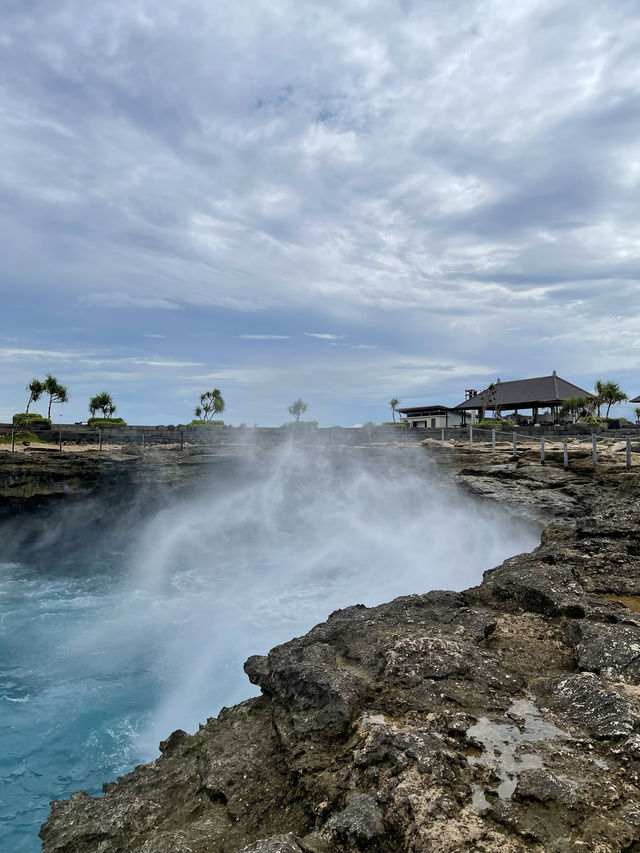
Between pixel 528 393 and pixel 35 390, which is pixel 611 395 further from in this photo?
pixel 35 390

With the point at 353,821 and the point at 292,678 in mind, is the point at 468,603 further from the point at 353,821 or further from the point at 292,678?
the point at 353,821

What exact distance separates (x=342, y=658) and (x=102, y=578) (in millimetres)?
17885

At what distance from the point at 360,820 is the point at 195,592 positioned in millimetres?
15837

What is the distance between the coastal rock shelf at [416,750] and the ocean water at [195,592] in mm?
4724

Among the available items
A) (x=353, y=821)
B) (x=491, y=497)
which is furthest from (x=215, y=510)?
(x=353, y=821)

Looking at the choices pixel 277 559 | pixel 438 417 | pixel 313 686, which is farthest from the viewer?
pixel 438 417

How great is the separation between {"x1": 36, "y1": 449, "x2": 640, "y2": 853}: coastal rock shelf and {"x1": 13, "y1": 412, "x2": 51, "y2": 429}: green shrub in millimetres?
29811

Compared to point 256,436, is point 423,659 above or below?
below

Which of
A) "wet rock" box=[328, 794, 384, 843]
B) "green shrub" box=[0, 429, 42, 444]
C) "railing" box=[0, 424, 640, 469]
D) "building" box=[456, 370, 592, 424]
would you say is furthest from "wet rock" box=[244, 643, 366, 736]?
"building" box=[456, 370, 592, 424]

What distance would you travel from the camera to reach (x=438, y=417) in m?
52.8

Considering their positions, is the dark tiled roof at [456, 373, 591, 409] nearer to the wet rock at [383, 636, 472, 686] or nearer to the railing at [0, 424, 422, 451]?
the railing at [0, 424, 422, 451]

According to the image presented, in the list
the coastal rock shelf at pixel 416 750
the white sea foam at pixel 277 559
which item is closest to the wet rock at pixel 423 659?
the coastal rock shelf at pixel 416 750

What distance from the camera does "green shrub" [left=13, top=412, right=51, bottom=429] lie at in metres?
29.9

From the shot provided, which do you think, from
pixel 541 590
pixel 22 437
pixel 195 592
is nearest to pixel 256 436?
pixel 22 437
